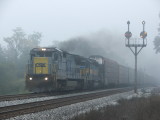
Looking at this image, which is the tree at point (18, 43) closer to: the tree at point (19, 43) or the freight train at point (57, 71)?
the tree at point (19, 43)

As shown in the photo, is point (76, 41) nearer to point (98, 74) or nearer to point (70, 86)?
point (98, 74)

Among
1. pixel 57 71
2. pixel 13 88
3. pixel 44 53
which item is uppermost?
pixel 44 53

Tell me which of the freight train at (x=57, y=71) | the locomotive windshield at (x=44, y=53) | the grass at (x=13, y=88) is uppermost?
the locomotive windshield at (x=44, y=53)

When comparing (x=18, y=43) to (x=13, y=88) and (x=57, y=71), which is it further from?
(x=57, y=71)

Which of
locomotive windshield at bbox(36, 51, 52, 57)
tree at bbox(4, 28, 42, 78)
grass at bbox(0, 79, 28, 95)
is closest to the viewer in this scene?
locomotive windshield at bbox(36, 51, 52, 57)

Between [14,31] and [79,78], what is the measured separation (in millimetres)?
53688

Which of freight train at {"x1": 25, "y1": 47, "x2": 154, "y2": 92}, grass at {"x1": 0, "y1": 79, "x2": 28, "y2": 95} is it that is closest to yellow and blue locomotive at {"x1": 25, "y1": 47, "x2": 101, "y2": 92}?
freight train at {"x1": 25, "y1": 47, "x2": 154, "y2": 92}

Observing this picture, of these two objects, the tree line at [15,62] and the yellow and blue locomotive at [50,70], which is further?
the tree line at [15,62]

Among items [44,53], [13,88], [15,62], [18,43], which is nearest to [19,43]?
[18,43]

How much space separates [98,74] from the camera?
111 ft

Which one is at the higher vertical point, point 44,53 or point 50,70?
point 44,53

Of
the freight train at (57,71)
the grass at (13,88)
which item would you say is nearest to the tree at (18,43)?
the grass at (13,88)

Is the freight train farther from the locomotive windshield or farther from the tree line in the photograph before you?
the tree line

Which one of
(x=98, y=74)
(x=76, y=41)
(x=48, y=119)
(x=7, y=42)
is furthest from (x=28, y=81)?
(x=7, y=42)
